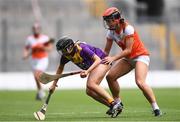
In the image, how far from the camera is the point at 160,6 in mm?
44750

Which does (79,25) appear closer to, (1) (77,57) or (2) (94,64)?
(1) (77,57)

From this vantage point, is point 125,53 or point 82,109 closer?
point 125,53

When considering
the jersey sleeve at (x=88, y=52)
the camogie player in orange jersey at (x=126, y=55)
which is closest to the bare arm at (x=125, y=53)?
the camogie player in orange jersey at (x=126, y=55)

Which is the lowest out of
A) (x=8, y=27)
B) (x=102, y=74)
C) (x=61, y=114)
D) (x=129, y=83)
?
(x=129, y=83)

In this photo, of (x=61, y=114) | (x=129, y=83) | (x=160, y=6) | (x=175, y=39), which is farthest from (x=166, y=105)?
(x=160, y=6)

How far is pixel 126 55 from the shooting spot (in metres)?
17.0

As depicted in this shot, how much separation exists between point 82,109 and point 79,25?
55.5 feet

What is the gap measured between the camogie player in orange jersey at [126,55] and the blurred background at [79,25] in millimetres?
16379

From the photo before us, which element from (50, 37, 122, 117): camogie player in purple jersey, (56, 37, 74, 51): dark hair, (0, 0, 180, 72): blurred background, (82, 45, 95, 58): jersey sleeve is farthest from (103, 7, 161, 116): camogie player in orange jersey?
(0, 0, 180, 72): blurred background

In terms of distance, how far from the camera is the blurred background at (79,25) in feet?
113

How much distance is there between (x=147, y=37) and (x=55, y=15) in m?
5.43

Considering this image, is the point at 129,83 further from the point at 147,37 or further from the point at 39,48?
the point at 39,48

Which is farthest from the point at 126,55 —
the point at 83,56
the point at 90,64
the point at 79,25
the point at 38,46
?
the point at 79,25

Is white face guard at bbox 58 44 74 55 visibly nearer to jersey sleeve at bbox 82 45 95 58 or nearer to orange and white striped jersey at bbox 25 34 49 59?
jersey sleeve at bbox 82 45 95 58
